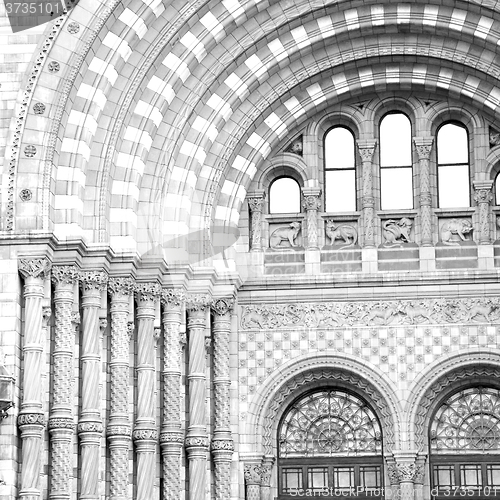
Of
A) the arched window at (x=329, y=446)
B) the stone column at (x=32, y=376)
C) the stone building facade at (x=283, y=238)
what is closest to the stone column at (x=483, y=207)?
the stone building facade at (x=283, y=238)

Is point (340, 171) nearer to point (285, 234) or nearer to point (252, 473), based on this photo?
point (285, 234)

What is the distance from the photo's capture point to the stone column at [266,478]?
2869 centimetres

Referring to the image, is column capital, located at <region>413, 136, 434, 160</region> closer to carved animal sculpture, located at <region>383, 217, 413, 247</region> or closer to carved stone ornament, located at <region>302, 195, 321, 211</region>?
carved animal sculpture, located at <region>383, 217, 413, 247</region>

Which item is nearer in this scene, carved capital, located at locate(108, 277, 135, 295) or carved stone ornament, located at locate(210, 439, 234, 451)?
carved capital, located at locate(108, 277, 135, 295)

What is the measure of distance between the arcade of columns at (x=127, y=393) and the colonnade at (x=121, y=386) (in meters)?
0.02

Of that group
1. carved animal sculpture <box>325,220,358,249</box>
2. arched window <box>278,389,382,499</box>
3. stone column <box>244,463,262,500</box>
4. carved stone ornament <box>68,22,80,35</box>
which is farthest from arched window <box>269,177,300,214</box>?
carved stone ornament <box>68,22,80,35</box>

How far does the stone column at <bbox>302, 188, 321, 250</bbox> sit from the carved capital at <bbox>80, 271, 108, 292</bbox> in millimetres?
5516

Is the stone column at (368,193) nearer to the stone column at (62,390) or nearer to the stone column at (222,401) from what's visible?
the stone column at (222,401)

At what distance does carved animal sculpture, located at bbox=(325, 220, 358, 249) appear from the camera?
29594 mm

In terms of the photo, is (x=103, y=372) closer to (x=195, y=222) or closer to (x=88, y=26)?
(x=195, y=222)

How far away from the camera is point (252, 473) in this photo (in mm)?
28609

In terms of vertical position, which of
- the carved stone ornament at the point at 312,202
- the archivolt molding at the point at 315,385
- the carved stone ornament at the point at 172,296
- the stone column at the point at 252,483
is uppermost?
the carved stone ornament at the point at 312,202

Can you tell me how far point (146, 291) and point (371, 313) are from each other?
192 inches

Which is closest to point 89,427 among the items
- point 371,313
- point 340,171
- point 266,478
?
point 266,478
